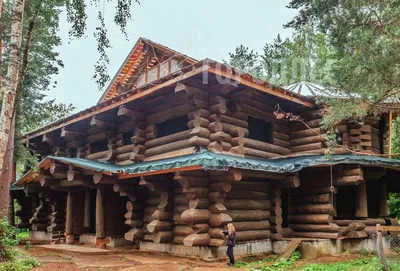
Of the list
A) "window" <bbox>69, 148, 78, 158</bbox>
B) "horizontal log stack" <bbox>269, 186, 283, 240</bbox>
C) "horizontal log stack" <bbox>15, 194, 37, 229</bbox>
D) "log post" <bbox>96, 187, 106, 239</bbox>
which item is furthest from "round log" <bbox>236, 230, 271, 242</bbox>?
"horizontal log stack" <bbox>15, 194, 37, 229</bbox>

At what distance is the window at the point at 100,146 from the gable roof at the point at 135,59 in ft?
7.19

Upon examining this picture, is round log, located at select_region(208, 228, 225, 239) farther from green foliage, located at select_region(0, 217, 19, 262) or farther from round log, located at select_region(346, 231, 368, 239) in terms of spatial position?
green foliage, located at select_region(0, 217, 19, 262)

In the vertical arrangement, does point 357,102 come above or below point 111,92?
below

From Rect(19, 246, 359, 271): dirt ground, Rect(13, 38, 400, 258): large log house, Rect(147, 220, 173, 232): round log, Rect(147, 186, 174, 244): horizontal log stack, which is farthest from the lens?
Rect(147, 186, 174, 244): horizontal log stack

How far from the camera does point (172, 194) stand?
Result: 39.6 ft

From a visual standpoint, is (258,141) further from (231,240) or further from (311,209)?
(231,240)

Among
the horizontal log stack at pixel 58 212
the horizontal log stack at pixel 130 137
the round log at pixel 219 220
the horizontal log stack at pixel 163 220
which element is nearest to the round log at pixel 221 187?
the round log at pixel 219 220

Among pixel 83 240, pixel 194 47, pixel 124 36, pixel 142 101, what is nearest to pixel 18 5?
pixel 124 36

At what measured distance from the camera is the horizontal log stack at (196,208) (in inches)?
405

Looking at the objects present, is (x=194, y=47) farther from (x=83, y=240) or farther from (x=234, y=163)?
(x=83, y=240)

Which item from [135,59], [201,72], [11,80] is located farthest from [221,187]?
[135,59]

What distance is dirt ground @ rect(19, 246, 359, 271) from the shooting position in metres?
9.20

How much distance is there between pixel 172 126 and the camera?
505 inches

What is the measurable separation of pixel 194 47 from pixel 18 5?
5.95 meters
